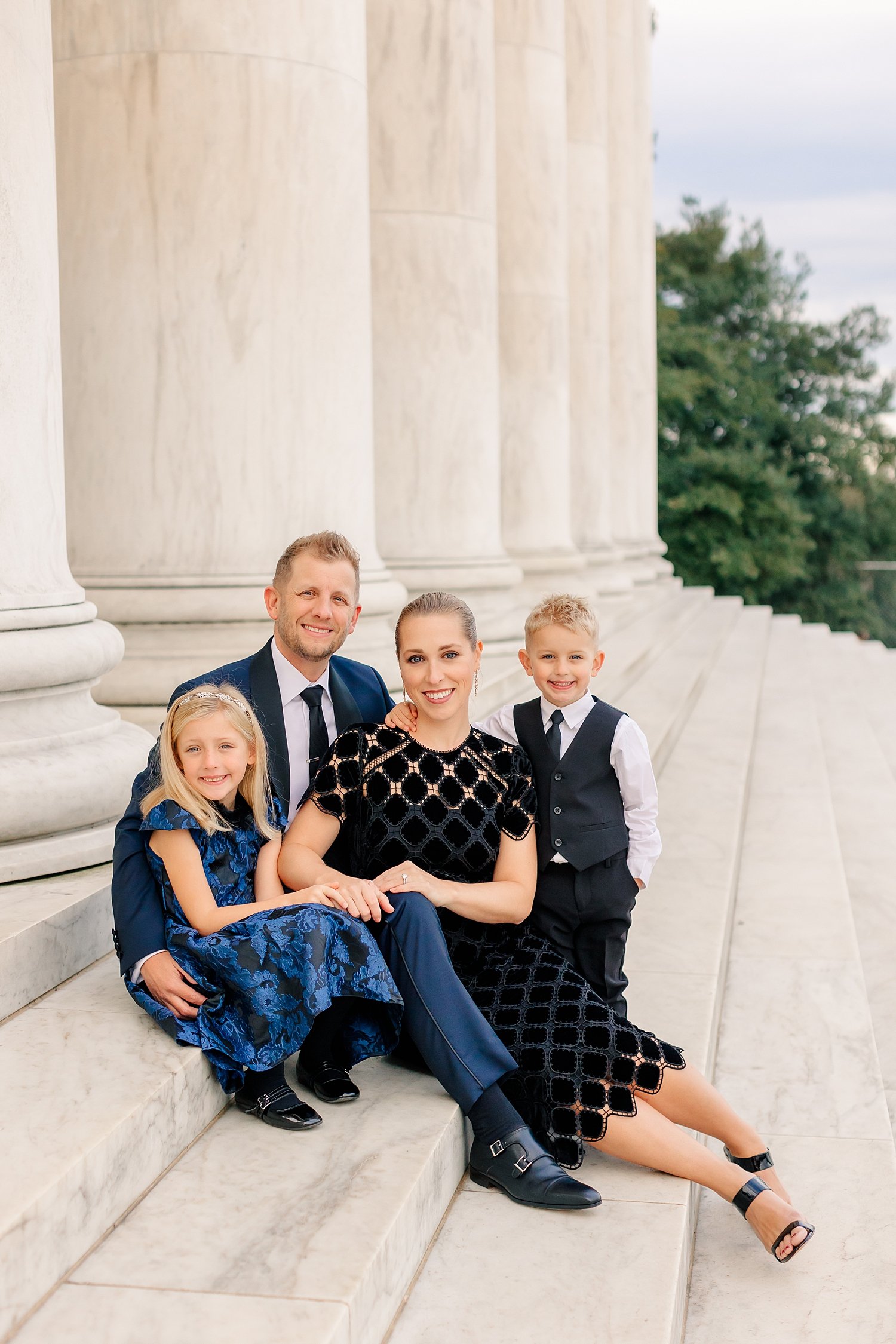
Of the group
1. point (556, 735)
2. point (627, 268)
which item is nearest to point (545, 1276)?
point (556, 735)

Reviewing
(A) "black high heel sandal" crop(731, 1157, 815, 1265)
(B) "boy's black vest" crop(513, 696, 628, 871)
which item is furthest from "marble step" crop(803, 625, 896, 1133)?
(B) "boy's black vest" crop(513, 696, 628, 871)

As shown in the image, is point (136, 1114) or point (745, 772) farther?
point (745, 772)

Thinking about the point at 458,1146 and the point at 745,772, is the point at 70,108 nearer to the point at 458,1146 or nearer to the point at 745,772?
the point at 458,1146

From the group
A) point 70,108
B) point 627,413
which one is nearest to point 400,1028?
point 70,108

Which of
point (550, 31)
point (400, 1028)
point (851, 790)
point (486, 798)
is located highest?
point (550, 31)

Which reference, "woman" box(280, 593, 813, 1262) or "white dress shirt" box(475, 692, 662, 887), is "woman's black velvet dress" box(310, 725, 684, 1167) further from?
"white dress shirt" box(475, 692, 662, 887)

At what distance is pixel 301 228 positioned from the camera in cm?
3516

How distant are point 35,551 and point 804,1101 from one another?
1788 centimetres

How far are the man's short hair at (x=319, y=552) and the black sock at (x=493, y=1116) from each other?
8.88m

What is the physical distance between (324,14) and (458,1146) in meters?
26.8

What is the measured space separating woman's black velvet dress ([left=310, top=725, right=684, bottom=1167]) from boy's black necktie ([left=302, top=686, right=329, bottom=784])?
120 cm

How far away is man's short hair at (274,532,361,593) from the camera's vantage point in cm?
2530

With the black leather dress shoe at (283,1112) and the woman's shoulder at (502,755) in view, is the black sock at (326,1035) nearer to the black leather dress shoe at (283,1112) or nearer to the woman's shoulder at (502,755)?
the black leather dress shoe at (283,1112)

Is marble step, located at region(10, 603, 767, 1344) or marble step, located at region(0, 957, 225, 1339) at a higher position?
marble step, located at region(0, 957, 225, 1339)
